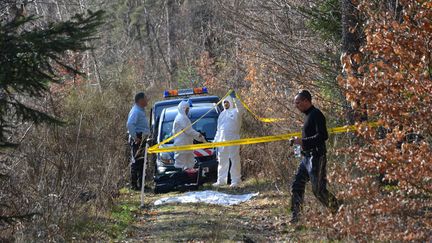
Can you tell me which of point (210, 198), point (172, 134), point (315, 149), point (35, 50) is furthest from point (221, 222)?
point (172, 134)

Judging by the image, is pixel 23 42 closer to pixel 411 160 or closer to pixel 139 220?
pixel 411 160

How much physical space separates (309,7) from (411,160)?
290 inches

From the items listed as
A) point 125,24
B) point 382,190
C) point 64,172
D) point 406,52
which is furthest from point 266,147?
point 125,24

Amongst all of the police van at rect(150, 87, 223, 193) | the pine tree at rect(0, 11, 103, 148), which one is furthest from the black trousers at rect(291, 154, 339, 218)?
the police van at rect(150, 87, 223, 193)

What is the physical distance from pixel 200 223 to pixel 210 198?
2685 mm

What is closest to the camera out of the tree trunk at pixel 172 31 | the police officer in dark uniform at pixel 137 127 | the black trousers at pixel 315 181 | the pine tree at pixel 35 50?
the pine tree at pixel 35 50

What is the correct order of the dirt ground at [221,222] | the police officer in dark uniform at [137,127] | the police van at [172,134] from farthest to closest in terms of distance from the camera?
the police van at [172,134] → the police officer in dark uniform at [137,127] → the dirt ground at [221,222]

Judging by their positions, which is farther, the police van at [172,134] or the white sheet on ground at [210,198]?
the police van at [172,134]

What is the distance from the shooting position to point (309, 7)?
47.3 ft

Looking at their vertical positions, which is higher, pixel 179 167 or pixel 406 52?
pixel 406 52

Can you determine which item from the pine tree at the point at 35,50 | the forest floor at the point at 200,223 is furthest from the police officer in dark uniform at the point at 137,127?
the pine tree at the point at 35,50

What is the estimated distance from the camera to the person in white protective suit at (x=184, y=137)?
54.2 feet

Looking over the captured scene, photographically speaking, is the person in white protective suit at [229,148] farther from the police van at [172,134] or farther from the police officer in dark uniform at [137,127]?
the police officer in dark uniform at [137,127]

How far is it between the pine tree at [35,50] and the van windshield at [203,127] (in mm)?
9981
